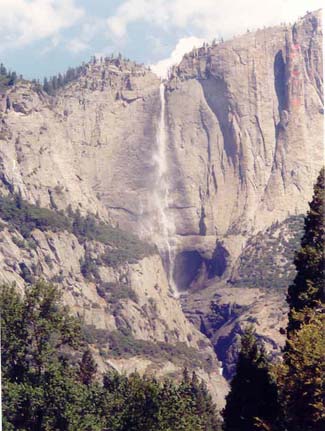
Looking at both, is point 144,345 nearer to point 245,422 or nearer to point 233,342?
point 233,342

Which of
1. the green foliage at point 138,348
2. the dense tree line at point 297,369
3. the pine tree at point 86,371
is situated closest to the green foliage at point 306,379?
the dense tree line at point 297,369

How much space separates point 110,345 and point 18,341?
123883mm

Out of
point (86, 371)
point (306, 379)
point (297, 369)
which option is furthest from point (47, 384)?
point (86, 371)

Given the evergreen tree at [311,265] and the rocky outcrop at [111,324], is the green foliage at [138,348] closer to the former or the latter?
the rocky outcrop at [111,324]

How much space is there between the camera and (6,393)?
55.3m

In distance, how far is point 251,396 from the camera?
52.8 meters

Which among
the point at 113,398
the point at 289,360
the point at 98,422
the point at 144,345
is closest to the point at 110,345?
the point at 144,345

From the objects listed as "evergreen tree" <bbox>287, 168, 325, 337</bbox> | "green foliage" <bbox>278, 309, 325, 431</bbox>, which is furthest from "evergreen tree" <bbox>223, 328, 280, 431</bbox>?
"green foliage" <bbox>278, 309, 325, 431</bbox>

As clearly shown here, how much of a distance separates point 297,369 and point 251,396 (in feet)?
18.5

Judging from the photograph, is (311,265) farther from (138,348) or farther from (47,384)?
(138,348)

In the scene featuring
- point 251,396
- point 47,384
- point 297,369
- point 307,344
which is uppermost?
point 307,344

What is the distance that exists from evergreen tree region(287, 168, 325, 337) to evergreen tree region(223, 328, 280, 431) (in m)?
2.30

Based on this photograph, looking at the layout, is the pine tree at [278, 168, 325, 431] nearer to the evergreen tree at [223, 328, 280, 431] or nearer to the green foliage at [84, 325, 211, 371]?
the evergreen tree at [223, 328, 280, 431]

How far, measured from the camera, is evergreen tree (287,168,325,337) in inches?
2076
